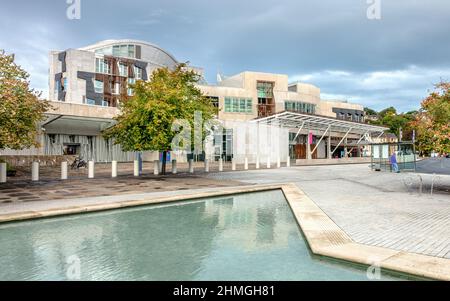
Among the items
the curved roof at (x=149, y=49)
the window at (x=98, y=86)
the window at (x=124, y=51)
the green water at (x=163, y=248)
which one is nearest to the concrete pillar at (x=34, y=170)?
the green water at (x=163, y=248)

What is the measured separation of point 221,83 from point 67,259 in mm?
55566

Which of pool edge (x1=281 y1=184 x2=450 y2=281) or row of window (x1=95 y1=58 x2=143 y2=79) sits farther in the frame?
row of window (x1=95 y1=58 x2=143 y2=79)

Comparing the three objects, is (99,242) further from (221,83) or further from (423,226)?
(221,83)

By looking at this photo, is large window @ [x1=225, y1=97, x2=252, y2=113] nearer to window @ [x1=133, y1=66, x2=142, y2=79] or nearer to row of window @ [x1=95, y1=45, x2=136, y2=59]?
window @ [x1=133, y1=66, x2=142, y2=79]

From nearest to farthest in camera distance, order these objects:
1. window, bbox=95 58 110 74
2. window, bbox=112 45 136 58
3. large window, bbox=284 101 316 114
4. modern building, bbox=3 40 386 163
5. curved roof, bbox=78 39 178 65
Result: 1. modern building, bbox=3 40 386 163
2. window, bbox=95 58 110 74
3. large window, bbox=284 101 316 114
4. curved roof, bbox=78 39 178 65
5. window, bbox=112 45 136 58

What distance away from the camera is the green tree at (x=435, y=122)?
11914 mm

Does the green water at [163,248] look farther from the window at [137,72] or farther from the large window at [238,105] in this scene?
the window at [137,72]

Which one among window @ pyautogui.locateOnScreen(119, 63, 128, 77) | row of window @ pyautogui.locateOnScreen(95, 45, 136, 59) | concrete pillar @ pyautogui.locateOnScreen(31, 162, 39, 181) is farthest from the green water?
row of window @ pyautogui.locateOnScreen(95, 45, 136, 59)

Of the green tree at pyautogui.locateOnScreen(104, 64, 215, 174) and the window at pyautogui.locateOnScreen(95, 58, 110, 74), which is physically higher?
the window at pyautogui.locateOnScreen(95, 58, 110, 74)

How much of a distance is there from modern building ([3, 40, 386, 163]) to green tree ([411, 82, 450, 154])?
19910mm

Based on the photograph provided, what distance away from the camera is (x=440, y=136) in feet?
38.5

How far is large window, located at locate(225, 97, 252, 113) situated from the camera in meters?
49.1
